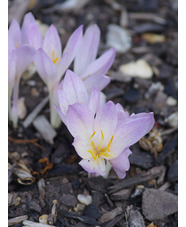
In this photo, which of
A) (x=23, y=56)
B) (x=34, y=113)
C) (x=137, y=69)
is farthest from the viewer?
(x=137, y=69)

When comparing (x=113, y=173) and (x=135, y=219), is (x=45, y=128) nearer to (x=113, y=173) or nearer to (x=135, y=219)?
(x=113, y=173)

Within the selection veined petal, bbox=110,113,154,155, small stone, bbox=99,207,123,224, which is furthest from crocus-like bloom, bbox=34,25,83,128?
small stone, bbox=99,207,123,224

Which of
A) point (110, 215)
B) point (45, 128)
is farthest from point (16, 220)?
point (45, 128)

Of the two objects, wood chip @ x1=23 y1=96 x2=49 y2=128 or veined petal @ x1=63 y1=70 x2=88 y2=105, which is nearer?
veined petal @ x1=63 y1=70 x2=88 y2=105

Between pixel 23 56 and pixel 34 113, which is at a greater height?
pixel 23 56

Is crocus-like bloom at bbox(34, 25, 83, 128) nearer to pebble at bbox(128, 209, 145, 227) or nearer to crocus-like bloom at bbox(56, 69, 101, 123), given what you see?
crocus-like bloom at bbox(56, 69, 101, 123)

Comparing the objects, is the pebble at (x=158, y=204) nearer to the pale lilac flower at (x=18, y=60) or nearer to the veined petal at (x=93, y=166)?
the veined petal at (x=93, y=166)
